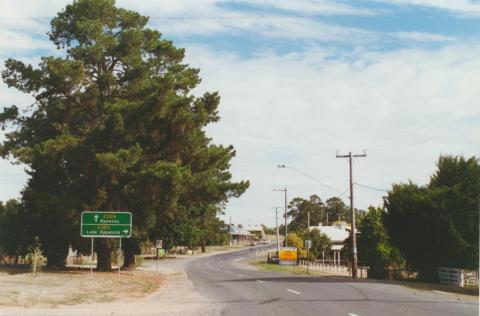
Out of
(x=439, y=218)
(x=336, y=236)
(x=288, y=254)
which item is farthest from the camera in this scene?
(x=336, y=236)

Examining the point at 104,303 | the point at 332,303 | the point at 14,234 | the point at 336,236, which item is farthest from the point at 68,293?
the point at 336,236

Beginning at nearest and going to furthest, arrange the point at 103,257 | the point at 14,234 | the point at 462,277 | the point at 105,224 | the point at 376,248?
the point at 105,224, the point at 462,277, the point at 103,257, the point at 14,234, the point at 376,248

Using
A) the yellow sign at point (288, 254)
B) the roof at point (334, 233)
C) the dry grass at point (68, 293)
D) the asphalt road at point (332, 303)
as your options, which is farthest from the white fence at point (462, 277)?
the roof at point (334, 233)

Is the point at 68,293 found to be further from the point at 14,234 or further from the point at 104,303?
the point at 14,234

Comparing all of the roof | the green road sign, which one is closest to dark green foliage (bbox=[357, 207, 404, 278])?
the green road sign

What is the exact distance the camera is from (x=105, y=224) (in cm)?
3023

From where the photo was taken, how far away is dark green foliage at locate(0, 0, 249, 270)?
3212cm

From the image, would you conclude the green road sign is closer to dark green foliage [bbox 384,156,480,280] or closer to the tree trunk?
the tree trunk

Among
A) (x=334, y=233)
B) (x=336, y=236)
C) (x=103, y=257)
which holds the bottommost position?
(x=103, y=257)

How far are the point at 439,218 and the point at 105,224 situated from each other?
745 inches

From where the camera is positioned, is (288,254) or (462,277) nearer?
(462,277)

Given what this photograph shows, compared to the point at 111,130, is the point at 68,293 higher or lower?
lower

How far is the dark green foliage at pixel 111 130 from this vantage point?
1265 inches

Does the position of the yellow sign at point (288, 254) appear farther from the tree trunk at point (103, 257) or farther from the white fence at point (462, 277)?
the white fence at point (462, 277)
